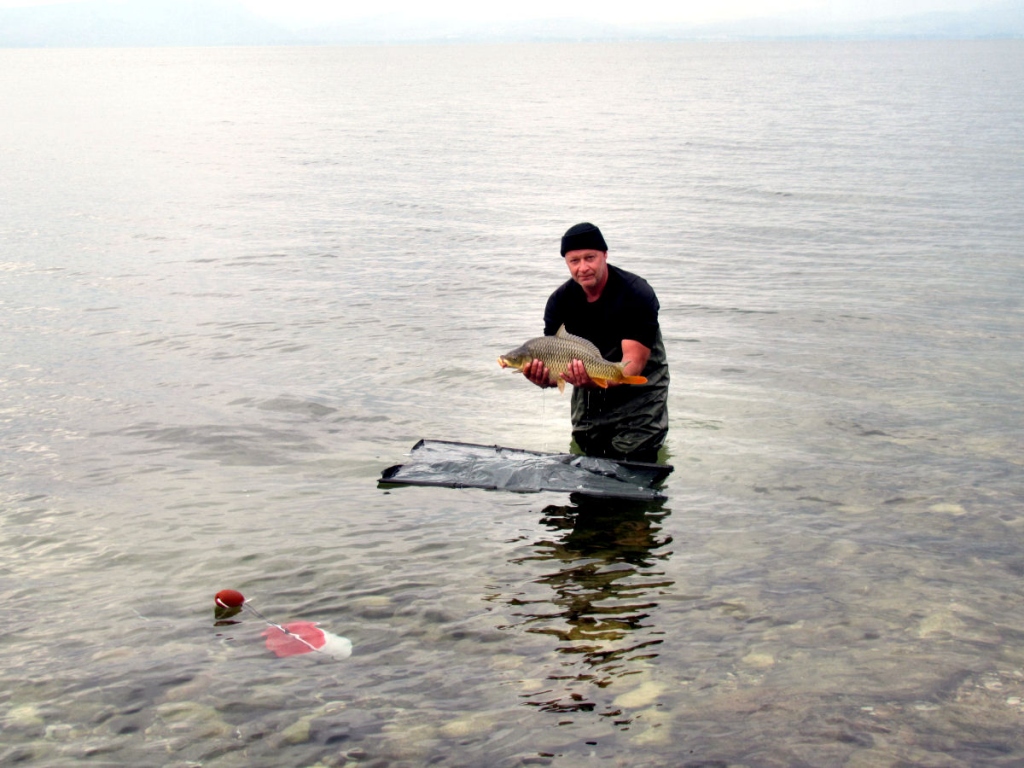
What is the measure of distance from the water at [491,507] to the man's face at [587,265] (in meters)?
1.84

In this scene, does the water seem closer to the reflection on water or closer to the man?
the reflection on water

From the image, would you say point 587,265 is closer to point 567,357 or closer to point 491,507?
point 567,357

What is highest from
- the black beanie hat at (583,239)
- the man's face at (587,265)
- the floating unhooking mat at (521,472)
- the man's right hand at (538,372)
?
the black beanie hat at (583,239)

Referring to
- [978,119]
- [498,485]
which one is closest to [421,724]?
[498,485]

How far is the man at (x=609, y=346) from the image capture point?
324 inches

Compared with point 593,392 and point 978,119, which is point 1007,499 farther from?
point 978,119

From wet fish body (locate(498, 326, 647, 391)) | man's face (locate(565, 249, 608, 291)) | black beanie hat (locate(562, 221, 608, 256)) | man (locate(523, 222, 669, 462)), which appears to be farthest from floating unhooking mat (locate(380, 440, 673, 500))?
black beanie hat (locate(562, 221, 608, 256))

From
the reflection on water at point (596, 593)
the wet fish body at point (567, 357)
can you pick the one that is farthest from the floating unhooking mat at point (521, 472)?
the wet fish body at point (567, 357)

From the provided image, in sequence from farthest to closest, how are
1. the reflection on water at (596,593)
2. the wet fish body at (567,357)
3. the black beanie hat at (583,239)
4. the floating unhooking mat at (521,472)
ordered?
the floating unhooking mat at (521,472), the black beanie hat at (583,239), the wet fish body at (567,357), the reflection on water at (596,593)

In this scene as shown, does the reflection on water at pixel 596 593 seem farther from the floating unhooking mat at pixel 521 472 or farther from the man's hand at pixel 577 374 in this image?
the man's hand at pixel 577 374

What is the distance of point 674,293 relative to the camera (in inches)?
731

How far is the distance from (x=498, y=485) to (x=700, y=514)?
67.5 inches

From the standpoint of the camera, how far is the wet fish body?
802 cm

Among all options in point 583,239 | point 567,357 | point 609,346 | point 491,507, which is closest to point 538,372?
point 567,357
